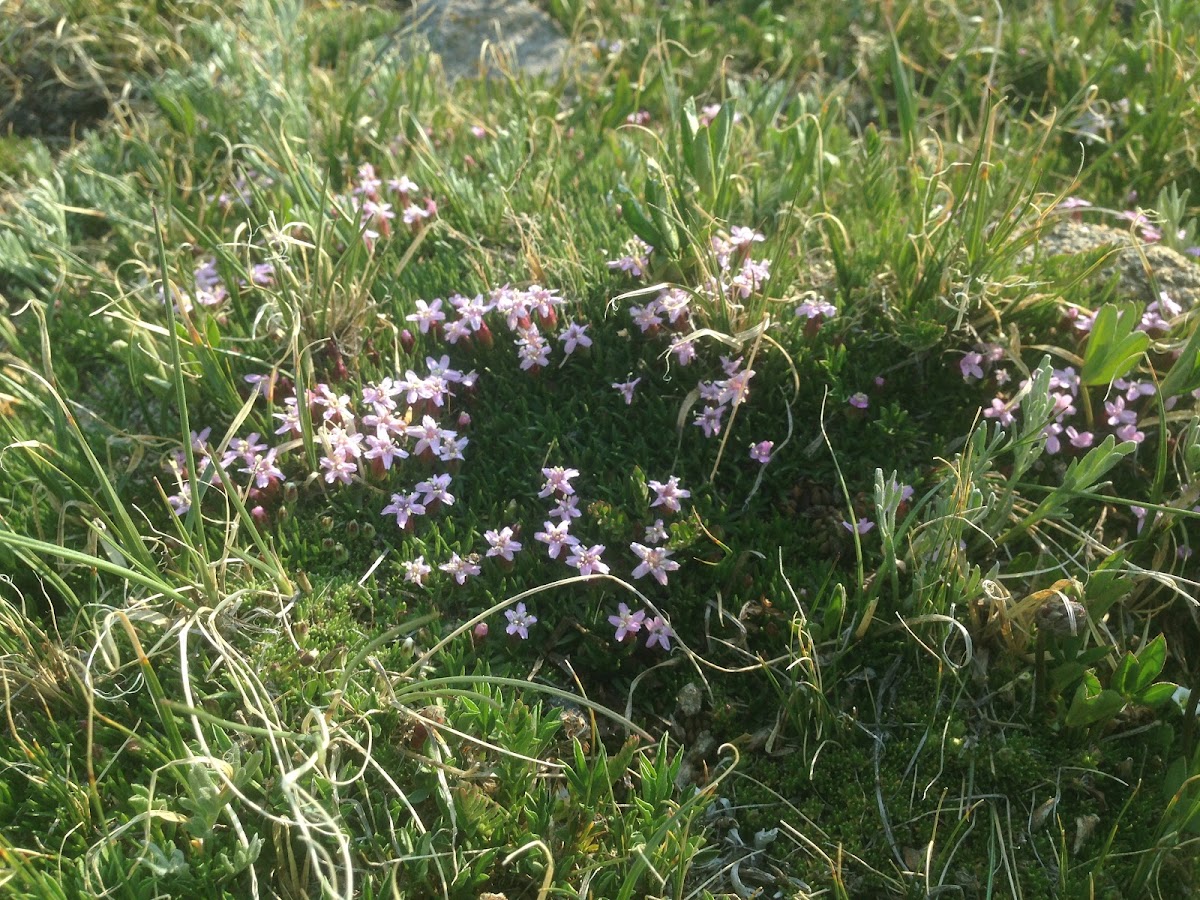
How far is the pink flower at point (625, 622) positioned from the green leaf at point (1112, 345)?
1584 mm

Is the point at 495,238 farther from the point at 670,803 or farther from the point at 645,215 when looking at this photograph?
the point at 670,803

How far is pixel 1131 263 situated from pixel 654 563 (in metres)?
2.09

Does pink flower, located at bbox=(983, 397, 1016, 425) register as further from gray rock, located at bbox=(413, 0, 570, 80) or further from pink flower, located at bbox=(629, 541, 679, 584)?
gray rock, located at bbox=(413, 0, 570, 80)

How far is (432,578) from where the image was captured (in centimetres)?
296

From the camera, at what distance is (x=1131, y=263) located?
11.7ft

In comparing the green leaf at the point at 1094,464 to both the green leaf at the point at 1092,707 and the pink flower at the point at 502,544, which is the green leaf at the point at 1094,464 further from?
the pink flower at the point at 502,544

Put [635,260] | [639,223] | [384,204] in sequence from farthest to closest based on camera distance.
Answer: [384,204] < [635,260] < [639,223]

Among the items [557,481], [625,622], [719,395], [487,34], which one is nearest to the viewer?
[625,622]

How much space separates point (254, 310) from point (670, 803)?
233cm

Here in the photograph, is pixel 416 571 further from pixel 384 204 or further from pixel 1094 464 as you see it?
pixel 1094 464

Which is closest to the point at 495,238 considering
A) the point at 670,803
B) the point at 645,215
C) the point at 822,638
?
the point at 645,215

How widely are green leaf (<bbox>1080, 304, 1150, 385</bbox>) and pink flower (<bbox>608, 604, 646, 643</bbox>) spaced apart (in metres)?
1.58

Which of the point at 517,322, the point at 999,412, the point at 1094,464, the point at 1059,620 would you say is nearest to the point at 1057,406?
the point at 999,412

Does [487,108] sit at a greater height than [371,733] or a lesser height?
greater
